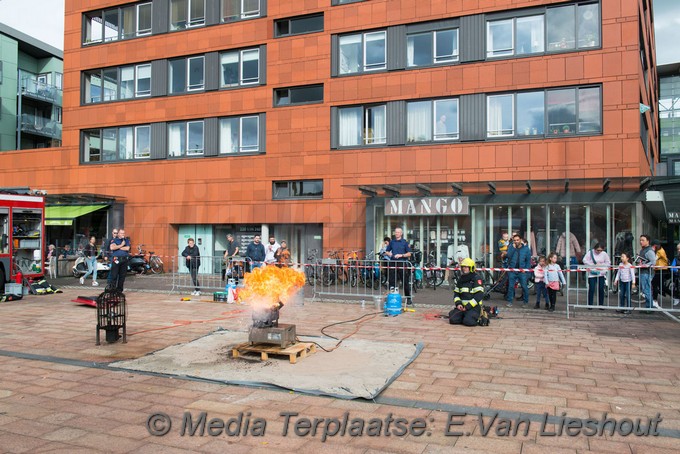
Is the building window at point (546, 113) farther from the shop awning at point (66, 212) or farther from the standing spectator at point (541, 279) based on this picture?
the shop awning at point (66, 212)

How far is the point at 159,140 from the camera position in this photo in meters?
23.9

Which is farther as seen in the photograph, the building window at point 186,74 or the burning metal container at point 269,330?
the building window at point 186,74

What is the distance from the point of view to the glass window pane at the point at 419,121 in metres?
19.4

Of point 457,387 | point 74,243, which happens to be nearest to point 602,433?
point 457,387

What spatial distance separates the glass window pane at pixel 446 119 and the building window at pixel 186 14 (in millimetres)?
12248

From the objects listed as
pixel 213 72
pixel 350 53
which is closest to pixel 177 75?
pixel 213 72

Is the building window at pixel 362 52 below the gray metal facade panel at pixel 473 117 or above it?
above

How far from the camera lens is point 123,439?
4379 millimetres

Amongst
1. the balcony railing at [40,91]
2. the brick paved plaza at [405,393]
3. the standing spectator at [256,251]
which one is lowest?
the brick paved plaza at [405,393]

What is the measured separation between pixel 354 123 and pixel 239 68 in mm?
6340

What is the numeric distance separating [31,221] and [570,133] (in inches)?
714

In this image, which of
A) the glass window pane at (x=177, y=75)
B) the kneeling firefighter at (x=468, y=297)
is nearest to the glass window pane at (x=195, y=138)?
the glass window pane at (x=177, y=75)

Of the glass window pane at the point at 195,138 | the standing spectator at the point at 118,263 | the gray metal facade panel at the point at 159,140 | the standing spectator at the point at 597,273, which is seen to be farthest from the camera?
the gray metal facade panel at the point at 159,140

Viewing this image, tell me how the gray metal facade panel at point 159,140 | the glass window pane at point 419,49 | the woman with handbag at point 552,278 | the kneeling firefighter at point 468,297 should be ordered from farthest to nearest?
the gray metal facade panel at point 159,140
the glass window pane at point 419,49
the woman with handbag at point 552,278
the kneeling firefighter at point 468,297
